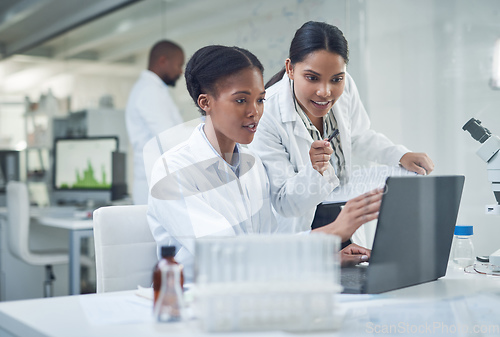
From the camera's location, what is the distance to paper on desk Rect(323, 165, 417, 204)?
4.75 feet

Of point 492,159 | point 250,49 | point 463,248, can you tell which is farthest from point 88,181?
point 492,159

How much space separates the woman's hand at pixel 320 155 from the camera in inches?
53.0

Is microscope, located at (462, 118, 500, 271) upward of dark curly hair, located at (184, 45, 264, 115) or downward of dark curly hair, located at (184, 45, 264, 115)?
downward

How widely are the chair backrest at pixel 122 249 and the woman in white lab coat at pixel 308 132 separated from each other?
0.35 m

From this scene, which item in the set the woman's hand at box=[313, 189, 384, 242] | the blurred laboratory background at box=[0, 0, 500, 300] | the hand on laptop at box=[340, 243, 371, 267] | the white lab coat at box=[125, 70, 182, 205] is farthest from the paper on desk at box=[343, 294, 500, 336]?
the white lab coat at box=[125, 70, 182, 205]

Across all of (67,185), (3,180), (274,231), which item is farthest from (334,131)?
(3,180)

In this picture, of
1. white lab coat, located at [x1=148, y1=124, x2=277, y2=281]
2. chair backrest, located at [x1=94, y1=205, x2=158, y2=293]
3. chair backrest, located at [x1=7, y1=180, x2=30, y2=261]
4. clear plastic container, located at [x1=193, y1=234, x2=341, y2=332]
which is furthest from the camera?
chair backrest, located at [x1=7, y1=180, x2=30, y2=261]

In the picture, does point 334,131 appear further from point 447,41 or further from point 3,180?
point 3,180

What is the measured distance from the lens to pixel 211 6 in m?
3.32

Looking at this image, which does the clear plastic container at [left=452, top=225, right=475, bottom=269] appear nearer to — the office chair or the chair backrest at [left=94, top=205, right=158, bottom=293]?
the chair backrest at [left=94, top=205, right=158, bottom=293]

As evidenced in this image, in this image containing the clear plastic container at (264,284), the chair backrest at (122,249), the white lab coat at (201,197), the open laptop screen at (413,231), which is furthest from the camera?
the chair backrest at (122,249)

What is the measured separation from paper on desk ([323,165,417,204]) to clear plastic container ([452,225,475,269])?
0.65 ft

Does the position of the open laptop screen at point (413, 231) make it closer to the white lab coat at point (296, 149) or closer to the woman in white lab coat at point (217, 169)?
the woman in white lab coat at point (217, 169)

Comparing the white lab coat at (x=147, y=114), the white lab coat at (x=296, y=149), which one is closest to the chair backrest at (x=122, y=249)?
the white lab coat at (x=296, y=149)
